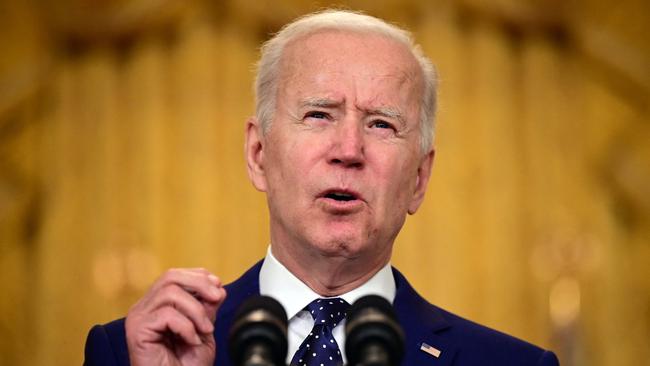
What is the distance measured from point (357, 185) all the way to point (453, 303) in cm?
191

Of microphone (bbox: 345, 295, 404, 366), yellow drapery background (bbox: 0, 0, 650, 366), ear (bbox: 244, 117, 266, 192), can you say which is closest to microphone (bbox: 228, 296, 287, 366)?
microphone (bbox: 345, 295, 404, 366)

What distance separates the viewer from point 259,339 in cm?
149

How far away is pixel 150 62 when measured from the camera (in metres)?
4.17

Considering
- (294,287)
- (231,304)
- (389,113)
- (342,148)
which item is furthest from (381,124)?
(231,304)

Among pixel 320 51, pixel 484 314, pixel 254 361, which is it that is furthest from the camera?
pixel 484 314

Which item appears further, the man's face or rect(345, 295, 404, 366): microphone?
the man's face

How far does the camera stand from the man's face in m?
2.21

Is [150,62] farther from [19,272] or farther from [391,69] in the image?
[391,69]

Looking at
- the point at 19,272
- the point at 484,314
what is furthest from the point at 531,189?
the point at 19,272

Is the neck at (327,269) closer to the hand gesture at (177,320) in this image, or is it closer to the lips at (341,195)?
the lips at (341,195)

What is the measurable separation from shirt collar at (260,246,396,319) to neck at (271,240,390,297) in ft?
0.04

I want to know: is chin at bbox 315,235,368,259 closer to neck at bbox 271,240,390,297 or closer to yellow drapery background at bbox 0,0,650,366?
neck at bbox 271,240,390,297

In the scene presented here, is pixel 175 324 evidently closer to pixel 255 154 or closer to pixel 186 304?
pixel 186 304

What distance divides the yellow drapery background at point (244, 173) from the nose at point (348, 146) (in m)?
1.87
